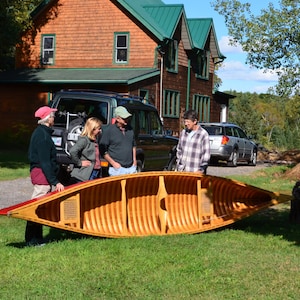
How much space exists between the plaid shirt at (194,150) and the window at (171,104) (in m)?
24.2

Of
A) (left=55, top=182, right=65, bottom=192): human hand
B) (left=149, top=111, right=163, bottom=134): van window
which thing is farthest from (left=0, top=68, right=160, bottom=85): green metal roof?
(left=55, top=182, right=65, bottom=192): human hand

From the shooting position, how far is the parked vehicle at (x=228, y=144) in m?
24.9

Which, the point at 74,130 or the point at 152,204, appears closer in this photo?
the point at 152,204

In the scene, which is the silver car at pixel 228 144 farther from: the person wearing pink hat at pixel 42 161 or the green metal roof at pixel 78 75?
the person wearing pink hat at pixel 42 161

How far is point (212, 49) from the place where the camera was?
132ft

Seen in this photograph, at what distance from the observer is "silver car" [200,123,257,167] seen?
979 inches

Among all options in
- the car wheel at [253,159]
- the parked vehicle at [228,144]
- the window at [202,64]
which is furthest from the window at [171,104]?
the parked vehicle at [228,144]

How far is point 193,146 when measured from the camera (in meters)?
9.86

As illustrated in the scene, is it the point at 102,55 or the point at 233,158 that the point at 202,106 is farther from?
the point at 233,158

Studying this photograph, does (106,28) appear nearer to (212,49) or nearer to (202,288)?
(212,49)

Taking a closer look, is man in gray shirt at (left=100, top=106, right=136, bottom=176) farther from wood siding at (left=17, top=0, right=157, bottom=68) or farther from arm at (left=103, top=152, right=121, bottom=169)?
wood siding at (left=17, top=0, right=157, bottom=68)

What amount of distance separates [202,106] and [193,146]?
2936cm

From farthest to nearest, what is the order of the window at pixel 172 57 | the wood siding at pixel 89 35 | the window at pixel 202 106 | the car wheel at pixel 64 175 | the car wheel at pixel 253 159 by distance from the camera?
the window at pixel 202 106 < the window at pixel 172 57 < the wood siding at pixel 89 35 < the car wheel at pixel 253 159 < the car wheel at pixel 64 175

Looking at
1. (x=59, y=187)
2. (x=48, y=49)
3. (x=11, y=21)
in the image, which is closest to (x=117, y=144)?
(x=59, y=187)
